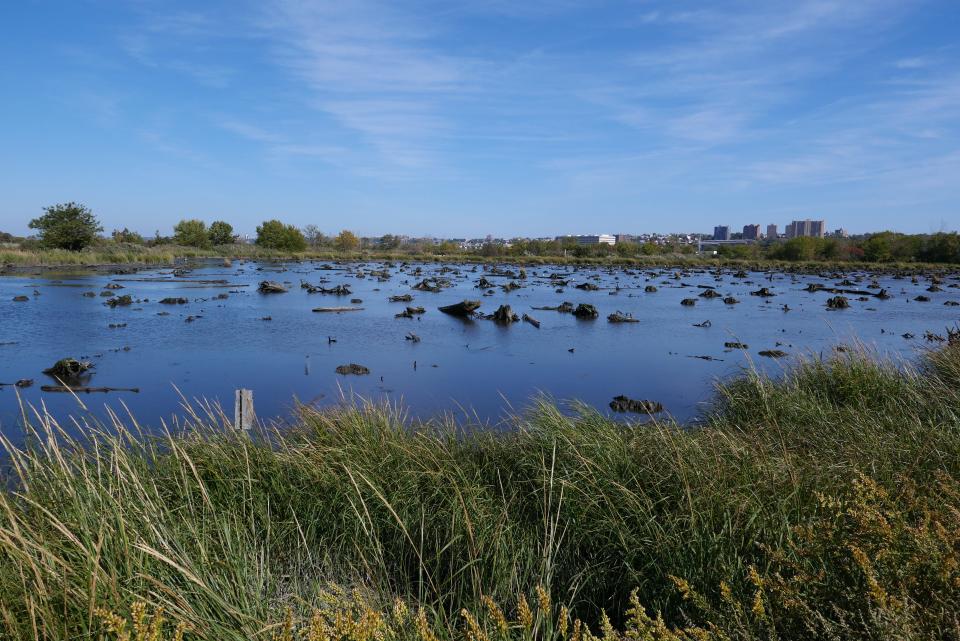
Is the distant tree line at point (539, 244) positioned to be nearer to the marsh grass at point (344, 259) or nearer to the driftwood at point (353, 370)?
the marsh grass at point (344, 259)

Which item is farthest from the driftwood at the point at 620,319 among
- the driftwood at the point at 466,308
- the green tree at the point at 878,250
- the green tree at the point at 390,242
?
the green tree at the point at 390,242

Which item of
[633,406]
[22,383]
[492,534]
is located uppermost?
[492,534]

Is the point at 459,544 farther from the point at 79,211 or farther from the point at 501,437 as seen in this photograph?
the point at 79,211

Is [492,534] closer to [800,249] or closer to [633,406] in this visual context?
[633,406]

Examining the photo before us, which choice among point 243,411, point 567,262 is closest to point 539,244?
point 567,262

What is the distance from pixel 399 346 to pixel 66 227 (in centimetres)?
5363

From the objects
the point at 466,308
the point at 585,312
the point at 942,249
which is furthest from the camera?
the point at 942,249

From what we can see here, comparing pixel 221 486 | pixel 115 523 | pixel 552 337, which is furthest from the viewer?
pixel 552 337

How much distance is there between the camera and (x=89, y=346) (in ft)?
52.9

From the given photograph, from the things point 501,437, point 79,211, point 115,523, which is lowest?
point 501,437

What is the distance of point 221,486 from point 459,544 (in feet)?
6.50

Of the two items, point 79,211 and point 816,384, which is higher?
point 79,211

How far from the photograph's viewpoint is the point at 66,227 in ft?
183

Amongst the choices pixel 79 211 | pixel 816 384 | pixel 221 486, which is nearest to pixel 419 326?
pixel 816 384
